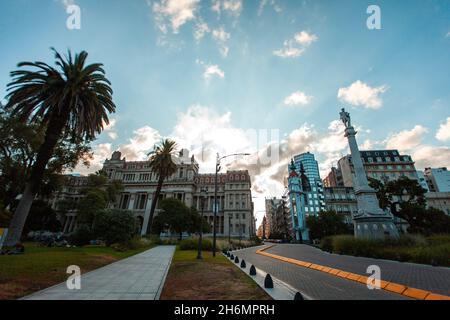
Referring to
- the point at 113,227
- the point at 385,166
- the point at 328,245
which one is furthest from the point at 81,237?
the point at 385,166

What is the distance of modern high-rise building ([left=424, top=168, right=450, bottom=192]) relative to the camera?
70375 mm

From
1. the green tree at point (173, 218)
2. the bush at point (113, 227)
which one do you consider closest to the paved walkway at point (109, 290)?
the bush at point (113, 227)

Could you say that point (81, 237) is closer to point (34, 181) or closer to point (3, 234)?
point (3, 234)

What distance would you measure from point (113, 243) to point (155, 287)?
876 inches

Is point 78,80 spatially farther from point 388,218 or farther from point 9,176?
point 388,218

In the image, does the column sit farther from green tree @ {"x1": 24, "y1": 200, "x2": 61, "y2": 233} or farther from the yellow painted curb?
the yellow painted curb

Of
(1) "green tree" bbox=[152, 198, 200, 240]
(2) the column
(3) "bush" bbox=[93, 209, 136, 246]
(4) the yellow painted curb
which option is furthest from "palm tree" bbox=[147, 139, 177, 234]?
(4) the yellow painted curb

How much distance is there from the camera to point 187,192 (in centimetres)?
6725

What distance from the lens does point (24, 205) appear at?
53.7 ft

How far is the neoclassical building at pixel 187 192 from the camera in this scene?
218ft

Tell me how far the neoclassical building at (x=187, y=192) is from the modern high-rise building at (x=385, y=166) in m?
37.8

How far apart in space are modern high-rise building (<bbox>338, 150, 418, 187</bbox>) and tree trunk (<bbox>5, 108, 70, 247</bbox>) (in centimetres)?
8053

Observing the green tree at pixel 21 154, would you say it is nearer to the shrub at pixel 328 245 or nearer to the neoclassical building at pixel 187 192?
the shrub at pixel 328 245
